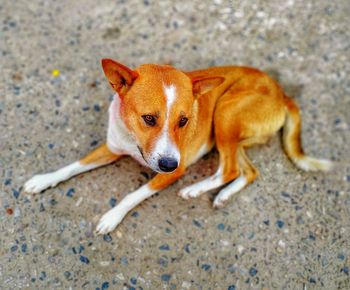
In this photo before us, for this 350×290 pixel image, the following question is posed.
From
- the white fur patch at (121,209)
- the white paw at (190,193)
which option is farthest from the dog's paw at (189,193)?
the white fur patch at (121,209)

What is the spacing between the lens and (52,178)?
12.0 ft

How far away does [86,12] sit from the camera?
4.81 m

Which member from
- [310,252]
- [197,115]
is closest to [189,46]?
[197,115]

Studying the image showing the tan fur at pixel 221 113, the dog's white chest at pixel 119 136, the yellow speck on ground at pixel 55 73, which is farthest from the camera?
the yellow speck on ground at pixel 55 73

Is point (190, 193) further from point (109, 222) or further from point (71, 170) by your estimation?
point (71, 170)

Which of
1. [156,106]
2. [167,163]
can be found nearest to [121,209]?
[167,163]

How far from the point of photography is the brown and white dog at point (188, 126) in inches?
117

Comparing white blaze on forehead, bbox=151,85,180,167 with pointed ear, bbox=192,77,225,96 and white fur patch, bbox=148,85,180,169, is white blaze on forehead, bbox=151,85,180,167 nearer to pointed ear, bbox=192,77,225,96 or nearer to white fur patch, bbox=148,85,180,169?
white fur patch, bbox=148,85,180,169

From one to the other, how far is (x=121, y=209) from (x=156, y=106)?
3.38 ft

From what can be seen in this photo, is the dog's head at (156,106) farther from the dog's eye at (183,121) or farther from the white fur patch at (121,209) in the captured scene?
the white fur patch at (121,209)

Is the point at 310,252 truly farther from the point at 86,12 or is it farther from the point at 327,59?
the point at 86,12

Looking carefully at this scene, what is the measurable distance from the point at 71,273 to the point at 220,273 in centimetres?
113

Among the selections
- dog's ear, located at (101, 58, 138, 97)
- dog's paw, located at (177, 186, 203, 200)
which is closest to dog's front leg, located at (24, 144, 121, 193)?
dog's paw, located at (177, 186, 203, 200)

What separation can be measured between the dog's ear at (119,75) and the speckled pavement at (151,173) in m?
1.00
